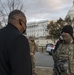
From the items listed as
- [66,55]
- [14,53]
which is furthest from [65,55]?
[14,53]

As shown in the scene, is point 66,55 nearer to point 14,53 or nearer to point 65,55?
point 65,55

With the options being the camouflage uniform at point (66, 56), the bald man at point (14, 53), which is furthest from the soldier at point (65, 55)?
the bald man at point (14, 53)

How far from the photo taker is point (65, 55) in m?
5.94


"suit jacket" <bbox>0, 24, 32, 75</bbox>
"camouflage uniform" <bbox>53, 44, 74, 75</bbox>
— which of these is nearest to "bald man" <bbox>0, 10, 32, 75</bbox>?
"suit jacket" <bbox>0, 24, 32, 75</bbox>

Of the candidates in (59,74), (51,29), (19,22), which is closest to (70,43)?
(59,74)

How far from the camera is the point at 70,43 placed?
6.04m

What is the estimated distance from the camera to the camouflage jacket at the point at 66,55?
5.87m

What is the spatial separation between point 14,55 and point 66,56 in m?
2.70

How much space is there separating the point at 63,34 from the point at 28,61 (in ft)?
8.60

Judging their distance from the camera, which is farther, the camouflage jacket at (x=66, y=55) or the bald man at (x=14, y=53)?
the camouflage jacket at (x=66, y=55)

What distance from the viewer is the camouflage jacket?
5867 mm

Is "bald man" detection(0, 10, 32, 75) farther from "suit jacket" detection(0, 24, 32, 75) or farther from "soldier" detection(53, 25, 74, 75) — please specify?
"soldier" detection(53, 25, 74, 75)

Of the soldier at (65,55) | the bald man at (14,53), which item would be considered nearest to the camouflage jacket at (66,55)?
the soldier at (65,55)

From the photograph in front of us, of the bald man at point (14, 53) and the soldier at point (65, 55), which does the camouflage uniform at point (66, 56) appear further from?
the bald man at point (14, 53)
